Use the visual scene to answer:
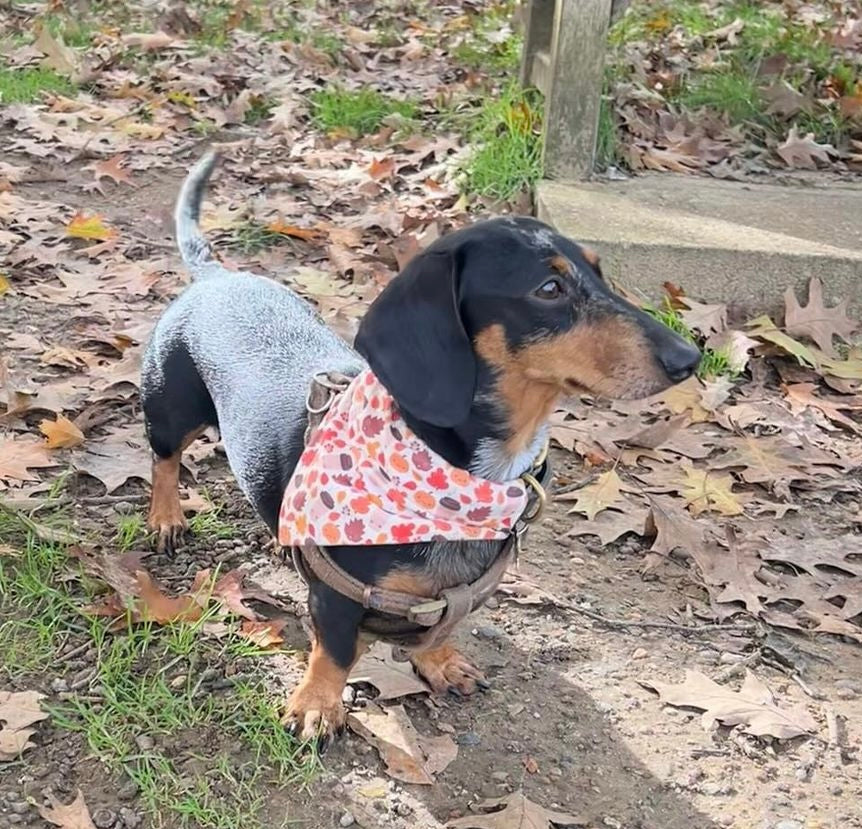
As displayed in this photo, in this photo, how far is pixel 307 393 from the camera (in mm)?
2576

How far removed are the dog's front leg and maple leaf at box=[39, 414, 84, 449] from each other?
128 cm

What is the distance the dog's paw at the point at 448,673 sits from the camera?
8.55ft

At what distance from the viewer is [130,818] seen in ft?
7.30

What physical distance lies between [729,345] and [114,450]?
2.16m

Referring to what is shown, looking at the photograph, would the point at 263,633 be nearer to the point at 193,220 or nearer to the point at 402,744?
the point at 402,744

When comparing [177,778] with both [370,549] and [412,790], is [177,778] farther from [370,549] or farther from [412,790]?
[370,549]

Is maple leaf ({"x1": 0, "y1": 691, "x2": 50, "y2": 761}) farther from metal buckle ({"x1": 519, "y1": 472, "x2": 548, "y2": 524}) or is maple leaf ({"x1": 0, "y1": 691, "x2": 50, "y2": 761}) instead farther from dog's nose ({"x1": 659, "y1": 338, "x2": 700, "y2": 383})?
dog's nose ({"x1": 659, "y1": 338, "x2": 700, "y2": 383})

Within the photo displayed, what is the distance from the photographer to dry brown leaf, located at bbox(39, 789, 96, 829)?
2.16m

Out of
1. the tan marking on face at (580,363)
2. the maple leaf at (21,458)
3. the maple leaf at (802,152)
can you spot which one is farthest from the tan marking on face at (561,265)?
the maple leaf at (802,152)

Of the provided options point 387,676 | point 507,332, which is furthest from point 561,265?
point 387,676

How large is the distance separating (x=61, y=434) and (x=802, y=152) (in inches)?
141

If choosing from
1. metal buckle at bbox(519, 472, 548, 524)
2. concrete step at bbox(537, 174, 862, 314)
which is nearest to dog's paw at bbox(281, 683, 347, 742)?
metal buckle at bbox(519, 472, 548, 524)

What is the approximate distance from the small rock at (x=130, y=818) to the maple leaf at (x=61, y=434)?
1380 mm

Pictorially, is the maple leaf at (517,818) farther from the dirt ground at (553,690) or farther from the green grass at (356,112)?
the green grass at (356,112)
